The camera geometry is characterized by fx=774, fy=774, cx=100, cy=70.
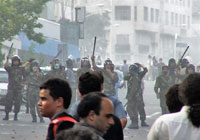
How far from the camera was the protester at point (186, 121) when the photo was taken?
470 centimetres

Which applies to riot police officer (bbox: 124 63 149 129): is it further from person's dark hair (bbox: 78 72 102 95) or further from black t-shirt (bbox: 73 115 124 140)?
black t-shirt (bbox: 73 115 124 140)

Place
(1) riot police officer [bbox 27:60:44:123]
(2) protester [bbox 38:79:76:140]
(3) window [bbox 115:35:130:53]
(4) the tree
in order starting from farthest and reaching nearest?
(3) window [bbox 115:35:130:53], (4) the tree, (1) riot police officer [bbox 27:60:44:123], (2) protester [bbox 38:79:76:140]

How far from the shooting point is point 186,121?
474 centimetres

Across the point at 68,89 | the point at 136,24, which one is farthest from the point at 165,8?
the point at 68,89

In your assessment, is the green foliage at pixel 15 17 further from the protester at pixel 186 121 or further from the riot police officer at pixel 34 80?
the protester at pixel 186 121

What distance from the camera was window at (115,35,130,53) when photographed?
300ft

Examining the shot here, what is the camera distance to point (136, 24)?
94312 millimetres

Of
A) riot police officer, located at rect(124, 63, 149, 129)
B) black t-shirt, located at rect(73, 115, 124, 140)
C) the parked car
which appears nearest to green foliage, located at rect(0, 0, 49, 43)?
the parked car

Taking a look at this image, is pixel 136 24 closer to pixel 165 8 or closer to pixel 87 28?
pixel 165 8

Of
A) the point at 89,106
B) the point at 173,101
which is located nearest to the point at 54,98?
the point at 89,106

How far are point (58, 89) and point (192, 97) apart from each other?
905mm

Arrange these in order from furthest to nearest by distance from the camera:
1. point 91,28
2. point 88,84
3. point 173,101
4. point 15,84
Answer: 1. point 91,28
2. point 15,84
3. point 88,84
4. point 173,101

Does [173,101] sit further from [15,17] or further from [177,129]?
[15,17]

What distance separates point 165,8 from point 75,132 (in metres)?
98.7
